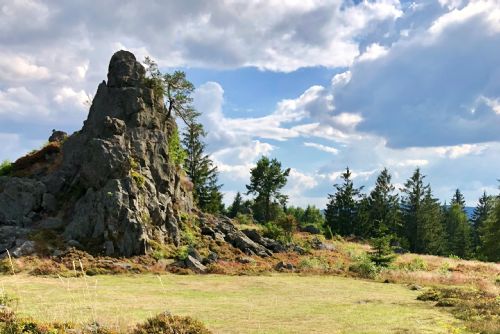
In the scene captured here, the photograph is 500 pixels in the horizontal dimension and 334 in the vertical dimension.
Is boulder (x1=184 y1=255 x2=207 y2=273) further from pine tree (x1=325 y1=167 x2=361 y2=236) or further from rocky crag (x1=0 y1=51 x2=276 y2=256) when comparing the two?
pine tree (x1=325 y1=167 x2=361 y2=236)

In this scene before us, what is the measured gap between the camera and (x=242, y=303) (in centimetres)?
2038

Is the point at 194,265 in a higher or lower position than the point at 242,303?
higher

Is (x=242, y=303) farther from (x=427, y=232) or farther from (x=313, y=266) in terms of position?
(x=427, y=232)

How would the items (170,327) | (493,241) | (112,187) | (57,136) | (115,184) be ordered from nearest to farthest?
(170,327), (112,187), (115,184), (57,136), (493,241)

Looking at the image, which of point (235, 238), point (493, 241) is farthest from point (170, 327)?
point (493, 241)

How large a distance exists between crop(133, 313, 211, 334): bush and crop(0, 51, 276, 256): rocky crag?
24.4 meters

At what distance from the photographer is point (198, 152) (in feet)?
274

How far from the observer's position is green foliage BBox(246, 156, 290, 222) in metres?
Result: 91.8

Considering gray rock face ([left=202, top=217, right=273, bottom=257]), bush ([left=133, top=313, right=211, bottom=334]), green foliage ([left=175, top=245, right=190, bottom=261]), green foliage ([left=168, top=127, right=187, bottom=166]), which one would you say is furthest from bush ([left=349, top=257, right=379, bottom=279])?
bush ([left=133, top=313, right=211, bottom=334])

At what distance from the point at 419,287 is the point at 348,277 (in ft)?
21.5

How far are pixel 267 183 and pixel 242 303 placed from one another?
235 feet

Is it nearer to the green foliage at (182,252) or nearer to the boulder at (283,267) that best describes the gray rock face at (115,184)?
the green foliage at (182,252)

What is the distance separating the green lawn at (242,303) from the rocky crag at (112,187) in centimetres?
830

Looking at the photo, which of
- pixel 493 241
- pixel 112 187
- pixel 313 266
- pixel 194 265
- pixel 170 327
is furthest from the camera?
pixel 493 241
